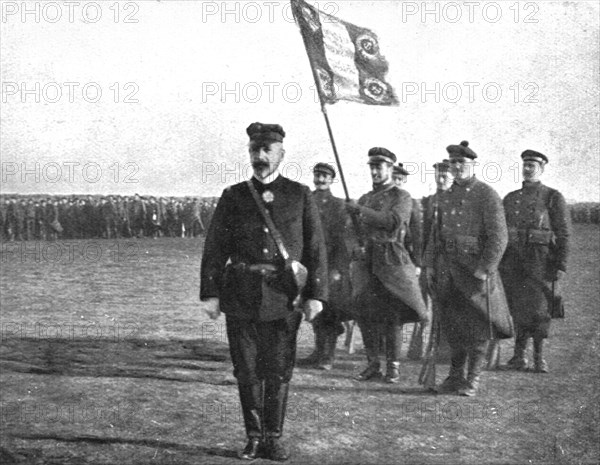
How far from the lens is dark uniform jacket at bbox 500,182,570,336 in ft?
22.4

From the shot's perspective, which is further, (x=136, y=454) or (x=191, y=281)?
(x=191, y=281)

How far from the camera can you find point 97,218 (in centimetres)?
2647

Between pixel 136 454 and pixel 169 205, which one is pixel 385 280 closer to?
pixel 136 454

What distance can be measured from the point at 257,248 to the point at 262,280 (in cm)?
19

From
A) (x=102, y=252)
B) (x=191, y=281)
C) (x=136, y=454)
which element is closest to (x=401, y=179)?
(x=136, y=454)

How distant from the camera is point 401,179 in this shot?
863 centimetres

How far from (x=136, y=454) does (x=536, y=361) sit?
3.97 meters

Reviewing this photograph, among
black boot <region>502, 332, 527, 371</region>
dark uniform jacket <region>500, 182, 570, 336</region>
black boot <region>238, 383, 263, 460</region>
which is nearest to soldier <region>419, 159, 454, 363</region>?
black boot <region>502, 332, 527, 371</region>

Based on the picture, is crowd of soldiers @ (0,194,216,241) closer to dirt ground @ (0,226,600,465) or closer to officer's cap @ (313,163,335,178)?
dirt ground @ (0,226,600,465)

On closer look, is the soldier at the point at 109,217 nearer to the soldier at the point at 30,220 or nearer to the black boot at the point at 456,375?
the soldier at the point at 30,220

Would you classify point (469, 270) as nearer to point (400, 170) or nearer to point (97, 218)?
point (400, 170)

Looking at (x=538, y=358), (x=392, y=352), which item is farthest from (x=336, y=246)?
(x=538, y=358)

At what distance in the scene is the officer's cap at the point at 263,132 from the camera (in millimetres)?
4246

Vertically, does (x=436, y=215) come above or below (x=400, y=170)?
below
